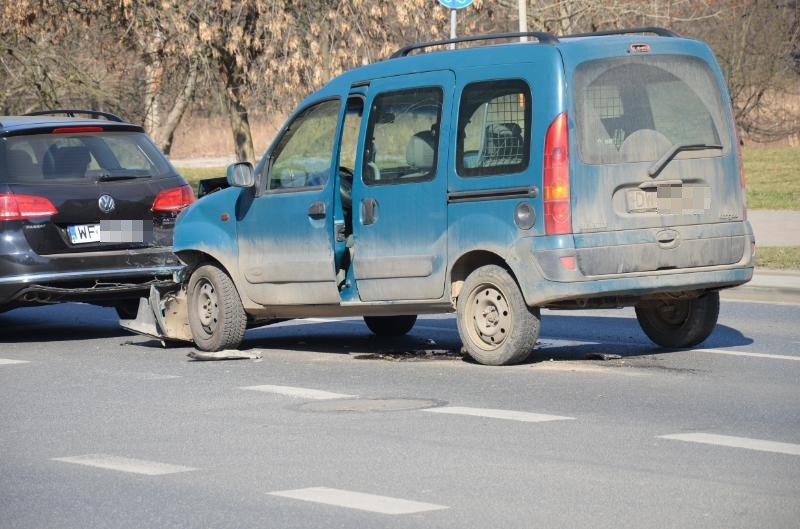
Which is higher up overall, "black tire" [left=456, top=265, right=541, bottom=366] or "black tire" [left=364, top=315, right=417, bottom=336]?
"black tire" [left=456, top=265, right=541, bottom=366]

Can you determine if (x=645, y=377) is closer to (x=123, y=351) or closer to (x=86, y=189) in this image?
(x=123, y=351)

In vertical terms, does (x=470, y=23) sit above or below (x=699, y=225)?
above

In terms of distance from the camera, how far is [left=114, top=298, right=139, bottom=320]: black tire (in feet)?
44.5

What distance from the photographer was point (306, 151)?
11.3m

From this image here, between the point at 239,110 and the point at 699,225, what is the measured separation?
1968cm

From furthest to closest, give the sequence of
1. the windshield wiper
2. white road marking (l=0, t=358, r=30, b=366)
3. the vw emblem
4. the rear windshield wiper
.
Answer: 1. the windshield wiper
2. the vw emblem
3. white road marking (l=0, t=358, r=30, b=366)
4. the rear windshield wiper

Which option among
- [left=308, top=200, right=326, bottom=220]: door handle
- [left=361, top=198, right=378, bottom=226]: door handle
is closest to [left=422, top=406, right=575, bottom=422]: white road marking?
[left=361, top=198, right=378, bottom=226]: door handle

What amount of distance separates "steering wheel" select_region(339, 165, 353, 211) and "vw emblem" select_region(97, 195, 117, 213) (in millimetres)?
2256

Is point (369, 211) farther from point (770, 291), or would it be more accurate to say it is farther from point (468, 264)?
point (770, 291)

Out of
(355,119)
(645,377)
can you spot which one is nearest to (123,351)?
(355,119)

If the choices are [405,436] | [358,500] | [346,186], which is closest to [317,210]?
[346,186]

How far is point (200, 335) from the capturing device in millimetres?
11820

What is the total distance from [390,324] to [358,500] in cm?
633

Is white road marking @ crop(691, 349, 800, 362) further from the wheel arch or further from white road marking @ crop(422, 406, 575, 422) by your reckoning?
white road marking @ crop(422, 406, 575, 422)
